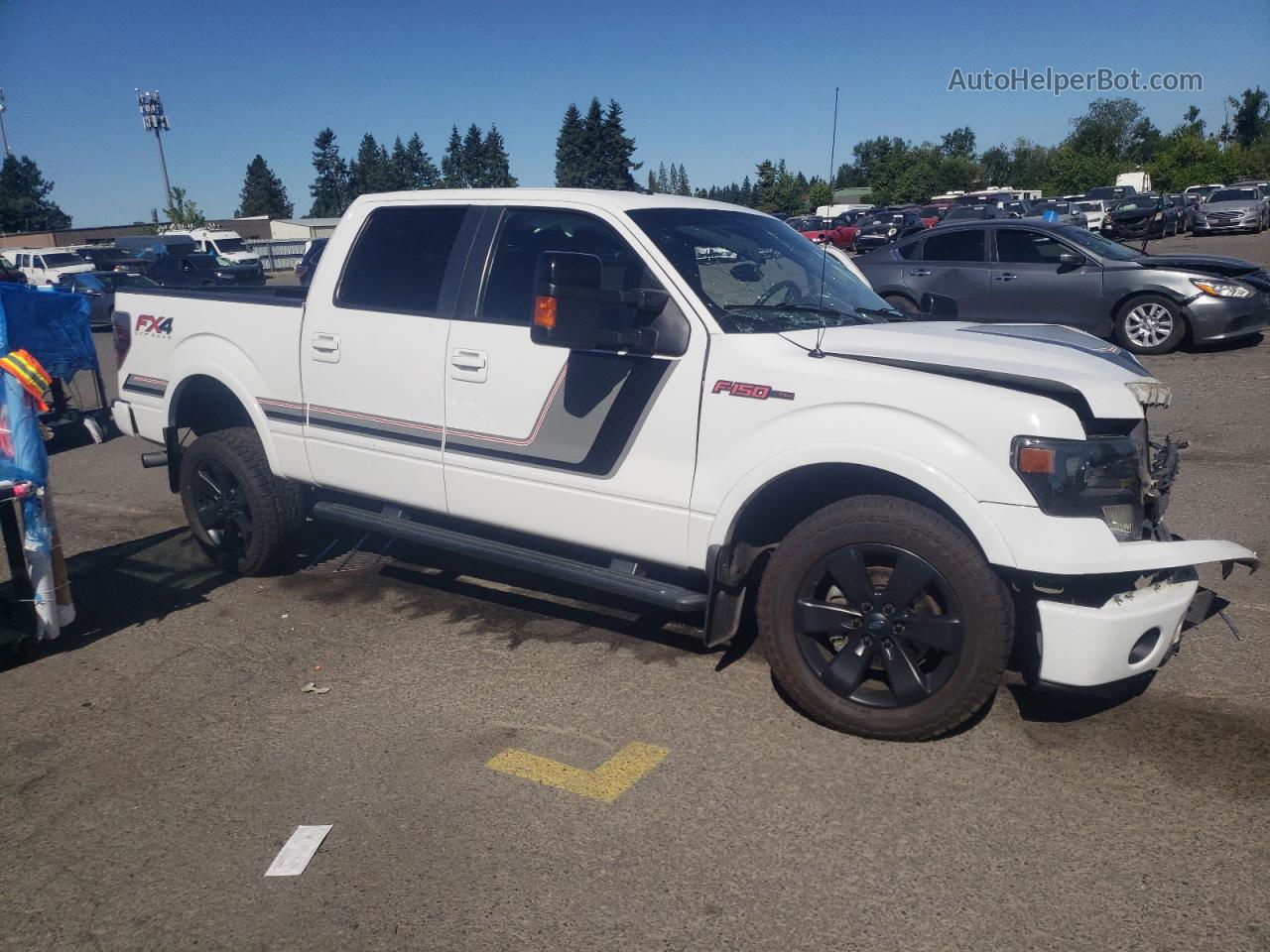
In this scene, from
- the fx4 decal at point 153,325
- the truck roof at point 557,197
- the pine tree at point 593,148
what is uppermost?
the pine tree at point 593,148

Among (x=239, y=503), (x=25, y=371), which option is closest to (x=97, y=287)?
(x=239, y=503)

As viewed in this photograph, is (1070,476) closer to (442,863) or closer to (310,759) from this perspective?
(442,863)

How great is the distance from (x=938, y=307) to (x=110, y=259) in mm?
31277

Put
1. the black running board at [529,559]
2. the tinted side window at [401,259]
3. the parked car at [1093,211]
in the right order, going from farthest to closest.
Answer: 1. the parked car at [1093,211]
2. the tinted side window at [401,259]
3. the black running board at [529,559]

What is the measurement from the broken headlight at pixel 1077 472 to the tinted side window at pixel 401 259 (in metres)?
2.80

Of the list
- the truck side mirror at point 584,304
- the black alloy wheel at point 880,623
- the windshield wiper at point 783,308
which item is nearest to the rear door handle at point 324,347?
the truck side mirror at point 584,304

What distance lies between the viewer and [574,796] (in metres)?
3.48

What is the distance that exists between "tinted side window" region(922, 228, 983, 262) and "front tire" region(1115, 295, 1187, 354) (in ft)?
5.99

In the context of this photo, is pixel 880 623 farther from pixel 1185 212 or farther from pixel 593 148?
pixel 1185 212

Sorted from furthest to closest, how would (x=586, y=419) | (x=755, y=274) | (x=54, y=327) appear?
(x=54, y=327)
(x=755, y=274)
(x=586, y=419)

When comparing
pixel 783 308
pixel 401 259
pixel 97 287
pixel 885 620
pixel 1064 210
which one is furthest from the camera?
pixel 1064 210

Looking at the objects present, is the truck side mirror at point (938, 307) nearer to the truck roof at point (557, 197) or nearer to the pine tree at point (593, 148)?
the truck roof at point (557, 197)

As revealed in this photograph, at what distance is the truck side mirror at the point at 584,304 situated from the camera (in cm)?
394

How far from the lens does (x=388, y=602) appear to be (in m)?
5.42
